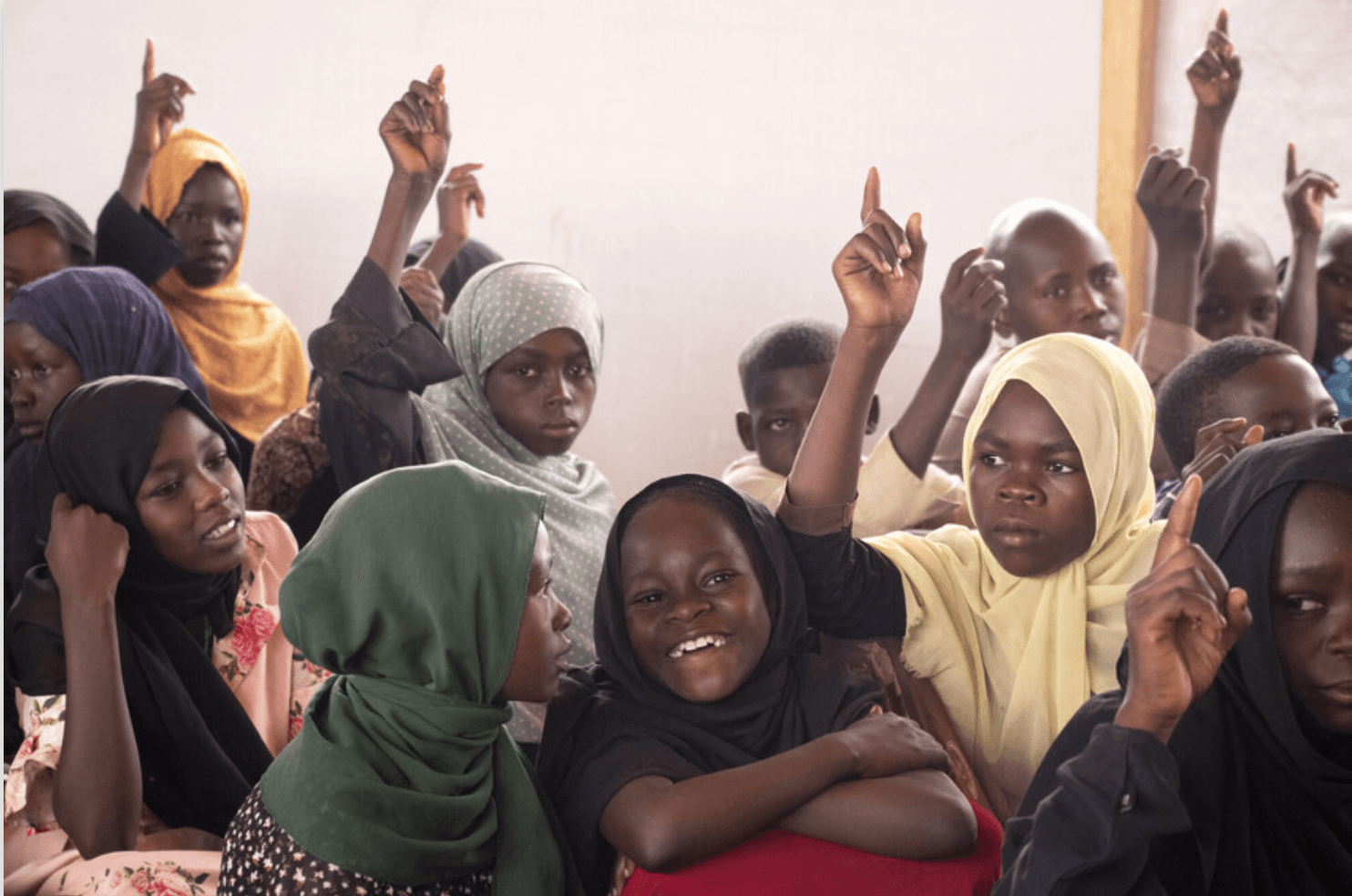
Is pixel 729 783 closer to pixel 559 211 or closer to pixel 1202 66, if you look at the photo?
pixel 1202 66

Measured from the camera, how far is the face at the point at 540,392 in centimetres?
313

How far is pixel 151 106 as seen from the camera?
4.09 meters

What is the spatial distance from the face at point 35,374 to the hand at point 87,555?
0.80 m

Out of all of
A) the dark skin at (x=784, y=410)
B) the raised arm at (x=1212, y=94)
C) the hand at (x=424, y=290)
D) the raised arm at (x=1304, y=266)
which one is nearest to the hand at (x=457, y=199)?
the hand at (x=424, y=290)

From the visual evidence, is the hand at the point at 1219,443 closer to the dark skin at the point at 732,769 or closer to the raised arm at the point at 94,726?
the dark skin at the point at 732,769

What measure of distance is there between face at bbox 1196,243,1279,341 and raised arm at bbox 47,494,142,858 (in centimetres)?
327

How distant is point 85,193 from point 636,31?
207 cm

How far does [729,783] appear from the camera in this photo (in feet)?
6.17

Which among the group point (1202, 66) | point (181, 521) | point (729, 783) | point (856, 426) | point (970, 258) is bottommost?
point (729, 783)

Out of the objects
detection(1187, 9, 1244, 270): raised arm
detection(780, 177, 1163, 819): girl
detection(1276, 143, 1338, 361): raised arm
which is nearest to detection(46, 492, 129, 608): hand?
detection(780, 177, 1163, 819): girl

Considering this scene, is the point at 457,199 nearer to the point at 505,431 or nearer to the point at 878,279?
the point at 505,431

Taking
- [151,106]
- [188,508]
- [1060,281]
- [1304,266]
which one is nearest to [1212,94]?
[1304,266]

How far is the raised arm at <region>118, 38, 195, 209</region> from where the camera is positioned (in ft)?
13.3

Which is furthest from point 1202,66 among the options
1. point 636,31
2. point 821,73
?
point 636,31
